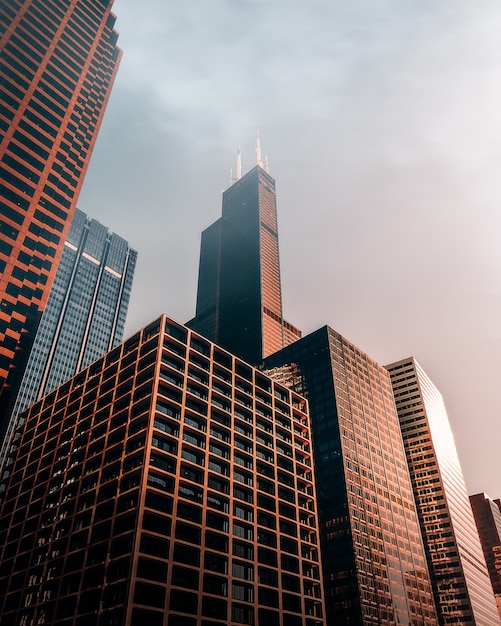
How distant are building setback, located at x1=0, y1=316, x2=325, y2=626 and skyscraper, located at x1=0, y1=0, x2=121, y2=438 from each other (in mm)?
18019

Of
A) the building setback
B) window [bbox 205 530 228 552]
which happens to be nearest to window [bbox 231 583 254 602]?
the building setback

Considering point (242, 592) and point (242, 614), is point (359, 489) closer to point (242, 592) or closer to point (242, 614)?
point (242, 592)

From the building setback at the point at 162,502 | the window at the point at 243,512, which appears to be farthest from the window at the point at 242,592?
the window at the point at 243,512

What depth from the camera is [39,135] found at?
109 metres

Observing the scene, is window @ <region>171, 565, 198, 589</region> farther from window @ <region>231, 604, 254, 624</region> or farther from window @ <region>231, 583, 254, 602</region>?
window @ <region>231, 604, 254, 624</region>

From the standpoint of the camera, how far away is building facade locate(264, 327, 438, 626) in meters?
126

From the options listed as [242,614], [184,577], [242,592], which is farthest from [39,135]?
[242,614]

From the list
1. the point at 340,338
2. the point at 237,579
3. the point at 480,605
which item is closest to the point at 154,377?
the point at 237,579

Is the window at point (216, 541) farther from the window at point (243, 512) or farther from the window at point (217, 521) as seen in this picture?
the window at point (243, 512)

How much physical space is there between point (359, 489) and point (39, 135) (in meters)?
118

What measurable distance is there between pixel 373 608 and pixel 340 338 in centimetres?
8185

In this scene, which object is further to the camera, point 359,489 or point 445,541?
point 445,541

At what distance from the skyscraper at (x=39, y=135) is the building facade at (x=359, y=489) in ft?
286

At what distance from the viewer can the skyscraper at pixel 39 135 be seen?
92.9 meters
